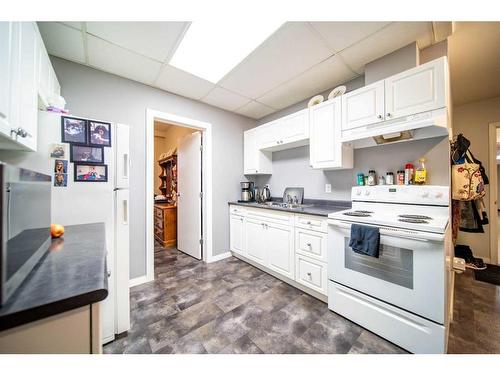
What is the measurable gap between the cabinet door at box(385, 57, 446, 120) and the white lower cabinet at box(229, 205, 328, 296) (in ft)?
3.91

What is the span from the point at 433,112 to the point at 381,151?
0.61m

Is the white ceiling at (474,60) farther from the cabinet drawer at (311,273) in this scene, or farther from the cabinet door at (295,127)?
the cabinet drawer at (311,273)

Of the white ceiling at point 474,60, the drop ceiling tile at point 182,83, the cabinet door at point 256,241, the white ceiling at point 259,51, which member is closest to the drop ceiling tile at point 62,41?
the white ceiling at point 259,51

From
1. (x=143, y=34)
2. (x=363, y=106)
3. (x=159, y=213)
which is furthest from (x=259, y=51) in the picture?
(x=159, y=213)

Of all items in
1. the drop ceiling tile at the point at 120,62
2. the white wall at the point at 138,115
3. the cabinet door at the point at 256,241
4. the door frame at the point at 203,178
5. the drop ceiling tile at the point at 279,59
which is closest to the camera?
the drop ceiling tile at the point at 279,59

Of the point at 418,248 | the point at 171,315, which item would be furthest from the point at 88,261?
the point at 418,248

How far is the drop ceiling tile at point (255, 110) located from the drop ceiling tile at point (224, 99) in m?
0.11

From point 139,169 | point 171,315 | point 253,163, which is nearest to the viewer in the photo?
point 171,315

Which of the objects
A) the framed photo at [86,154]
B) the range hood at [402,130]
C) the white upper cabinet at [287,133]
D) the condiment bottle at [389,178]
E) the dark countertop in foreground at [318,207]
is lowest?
the dark countertop in foreground at [318,207]

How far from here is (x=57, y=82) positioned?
183cm

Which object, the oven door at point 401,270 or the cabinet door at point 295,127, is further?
the cabinet door at point 295,127

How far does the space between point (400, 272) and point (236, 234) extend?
6.90ft

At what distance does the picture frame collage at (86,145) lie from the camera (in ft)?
4.40
